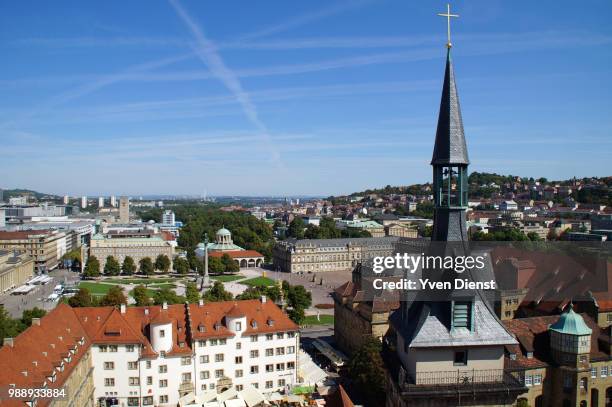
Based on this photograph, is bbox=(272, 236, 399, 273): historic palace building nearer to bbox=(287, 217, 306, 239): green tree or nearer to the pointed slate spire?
bbox=(287, 217, 306, 239): green tree

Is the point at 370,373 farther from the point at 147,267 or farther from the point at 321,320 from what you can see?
the point at 147,267

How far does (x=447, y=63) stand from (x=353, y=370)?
27.9 metres

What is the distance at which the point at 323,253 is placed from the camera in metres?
132

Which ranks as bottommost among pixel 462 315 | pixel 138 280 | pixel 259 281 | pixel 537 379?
pixel 138 280

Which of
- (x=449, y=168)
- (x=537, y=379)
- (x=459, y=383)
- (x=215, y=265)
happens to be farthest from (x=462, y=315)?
(x=215, y=265)

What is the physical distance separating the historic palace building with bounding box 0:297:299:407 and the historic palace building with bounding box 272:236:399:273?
82461mm

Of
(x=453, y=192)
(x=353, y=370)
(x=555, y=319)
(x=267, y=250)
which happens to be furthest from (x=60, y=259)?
(x=453, y=192)

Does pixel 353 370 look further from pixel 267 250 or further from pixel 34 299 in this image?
pixel 267 250

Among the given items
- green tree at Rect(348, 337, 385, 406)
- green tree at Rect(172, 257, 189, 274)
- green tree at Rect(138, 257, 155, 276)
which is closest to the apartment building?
green tree at Rect(138, 257, 155, 276)

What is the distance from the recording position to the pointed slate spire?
57.9 feet

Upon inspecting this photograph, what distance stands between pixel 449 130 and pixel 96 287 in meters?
96.6

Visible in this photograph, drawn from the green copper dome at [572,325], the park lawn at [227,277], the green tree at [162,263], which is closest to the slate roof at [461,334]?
Answer: the green copper dome at [572,325]

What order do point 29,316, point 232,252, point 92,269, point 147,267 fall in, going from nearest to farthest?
point 29,316, point 92,269, point 147,267, point 232,252

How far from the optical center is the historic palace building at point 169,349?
1543 inches
